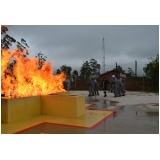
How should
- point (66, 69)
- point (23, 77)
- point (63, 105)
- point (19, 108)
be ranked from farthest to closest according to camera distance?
point (66, 69) → point (23, 77) → point (63, 105) → point (19, 108)

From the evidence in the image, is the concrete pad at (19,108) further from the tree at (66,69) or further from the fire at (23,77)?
the tree at (66,69)

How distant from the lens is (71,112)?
26.9 ft

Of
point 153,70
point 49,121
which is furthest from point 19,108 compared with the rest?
point 153,70

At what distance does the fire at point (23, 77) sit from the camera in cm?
853

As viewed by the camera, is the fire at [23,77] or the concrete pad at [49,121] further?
the fire at [23,77]

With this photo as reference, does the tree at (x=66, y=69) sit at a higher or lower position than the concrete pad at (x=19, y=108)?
higher

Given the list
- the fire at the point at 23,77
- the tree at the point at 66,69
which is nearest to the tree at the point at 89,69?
the tree at the point at 66,69

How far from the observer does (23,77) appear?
9016 millimetres

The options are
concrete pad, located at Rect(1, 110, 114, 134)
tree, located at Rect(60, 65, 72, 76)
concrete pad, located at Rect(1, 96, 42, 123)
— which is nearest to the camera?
concrete pad, located at Rect(1, 110, 114, 134)

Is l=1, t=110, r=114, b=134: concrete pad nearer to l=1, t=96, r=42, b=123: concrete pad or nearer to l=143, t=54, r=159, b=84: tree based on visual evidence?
l=1, t=96, r=42, b=123: concrete pad

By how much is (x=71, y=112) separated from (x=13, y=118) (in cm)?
212

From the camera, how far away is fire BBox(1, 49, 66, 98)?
8.53m

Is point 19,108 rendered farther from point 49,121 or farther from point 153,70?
point 153,70

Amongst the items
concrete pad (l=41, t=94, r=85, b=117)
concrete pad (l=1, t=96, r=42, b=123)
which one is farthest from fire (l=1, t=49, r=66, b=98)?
concrete pad (l=41, t=94, r=85, b=117)
